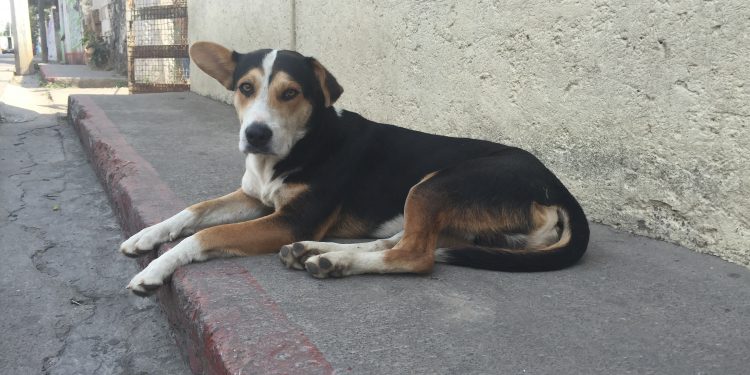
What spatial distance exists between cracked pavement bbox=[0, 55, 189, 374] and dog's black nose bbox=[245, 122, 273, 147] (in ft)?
3.02

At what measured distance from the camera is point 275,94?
8.91 feet

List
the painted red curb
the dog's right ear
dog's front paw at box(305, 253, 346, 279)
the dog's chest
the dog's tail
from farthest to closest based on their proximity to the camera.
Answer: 1. the dog's right ear
2. the dog's chest
3. the dog's tail
4. dog's front paw at box(305, 253, 346, 279)
5. the painted red curb

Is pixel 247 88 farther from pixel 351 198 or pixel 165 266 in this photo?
pixel 165 266

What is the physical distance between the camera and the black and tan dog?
253 cm

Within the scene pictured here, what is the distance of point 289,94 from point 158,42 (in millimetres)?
7719

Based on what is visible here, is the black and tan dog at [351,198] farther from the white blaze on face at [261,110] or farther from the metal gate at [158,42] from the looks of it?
the metal gate at [158,42]

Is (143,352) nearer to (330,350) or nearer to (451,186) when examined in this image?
(330,350)

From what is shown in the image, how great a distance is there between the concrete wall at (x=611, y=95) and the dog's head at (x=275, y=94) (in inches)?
49.0

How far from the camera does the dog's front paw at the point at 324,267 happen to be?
239 cm

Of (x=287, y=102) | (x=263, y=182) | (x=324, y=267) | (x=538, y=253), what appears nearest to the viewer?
(x=324, y=267)

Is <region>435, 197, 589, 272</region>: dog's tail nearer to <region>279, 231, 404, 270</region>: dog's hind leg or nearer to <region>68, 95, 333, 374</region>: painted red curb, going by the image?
<region>279, 231, 404, 270</region>: dog's hind leg

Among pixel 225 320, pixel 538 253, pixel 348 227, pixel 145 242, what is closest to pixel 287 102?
pixel 348 227

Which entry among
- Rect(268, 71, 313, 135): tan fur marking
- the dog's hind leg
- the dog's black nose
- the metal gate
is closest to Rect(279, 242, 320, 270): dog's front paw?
the dog's hind leg

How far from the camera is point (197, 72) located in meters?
8.88
